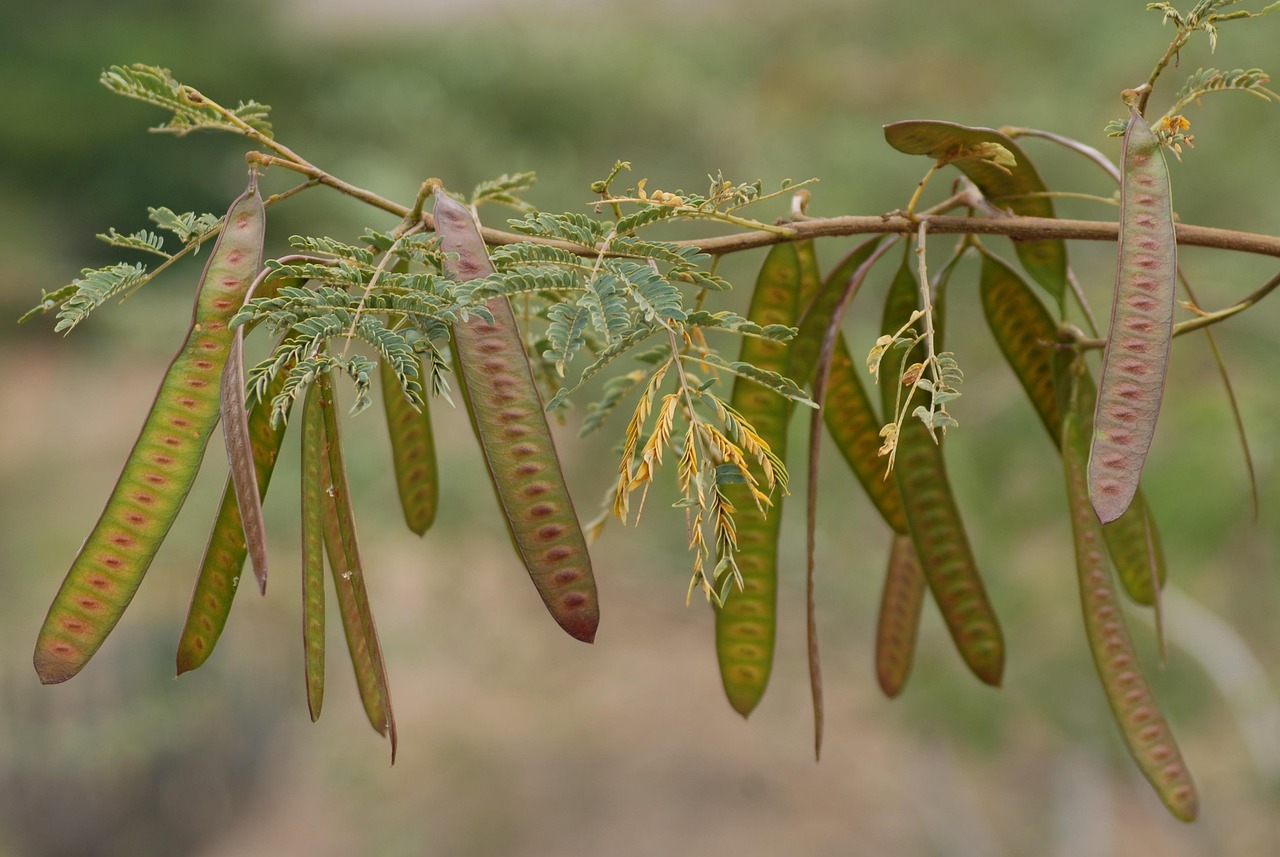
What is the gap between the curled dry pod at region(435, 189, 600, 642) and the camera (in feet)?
1.30

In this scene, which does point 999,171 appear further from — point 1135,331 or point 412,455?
point 412,455

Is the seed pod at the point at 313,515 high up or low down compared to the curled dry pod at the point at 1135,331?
down

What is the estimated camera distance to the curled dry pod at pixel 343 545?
0.41 metres

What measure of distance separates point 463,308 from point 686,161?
388cm

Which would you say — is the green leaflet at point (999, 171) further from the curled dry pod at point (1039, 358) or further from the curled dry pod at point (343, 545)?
the curled dry pod at point (343, 545)

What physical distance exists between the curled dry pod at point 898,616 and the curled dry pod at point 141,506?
15.9 inches

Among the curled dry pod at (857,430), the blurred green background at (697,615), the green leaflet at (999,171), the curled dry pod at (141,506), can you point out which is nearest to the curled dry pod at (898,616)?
the curled dry pod at (857,430)

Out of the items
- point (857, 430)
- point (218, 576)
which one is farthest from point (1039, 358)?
point (218, 576)

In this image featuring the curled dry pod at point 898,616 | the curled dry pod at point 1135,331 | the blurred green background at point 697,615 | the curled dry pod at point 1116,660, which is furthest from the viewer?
the blurred green background at point 697,615

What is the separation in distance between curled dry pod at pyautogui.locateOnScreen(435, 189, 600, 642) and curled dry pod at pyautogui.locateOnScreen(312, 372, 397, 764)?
2.3 inches

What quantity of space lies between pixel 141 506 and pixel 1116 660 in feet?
1.51

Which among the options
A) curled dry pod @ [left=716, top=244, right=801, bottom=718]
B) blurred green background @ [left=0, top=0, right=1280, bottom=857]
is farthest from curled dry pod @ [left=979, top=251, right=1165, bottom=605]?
blurred green background @ [left=0, top=0, right=1280, bottom=857]

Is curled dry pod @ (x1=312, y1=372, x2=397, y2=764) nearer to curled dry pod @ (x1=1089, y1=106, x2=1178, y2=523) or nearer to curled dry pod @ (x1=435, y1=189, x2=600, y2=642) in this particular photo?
curled dry pod @ (x1=435, y1=189, x2=600, y2=642)

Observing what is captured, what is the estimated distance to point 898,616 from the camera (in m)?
0.65
